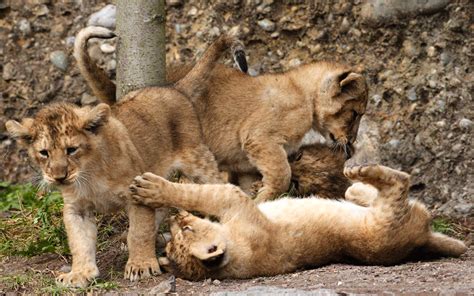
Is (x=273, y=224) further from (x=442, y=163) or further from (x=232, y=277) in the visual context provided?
(x=442, y=163)

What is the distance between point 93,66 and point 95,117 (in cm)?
169

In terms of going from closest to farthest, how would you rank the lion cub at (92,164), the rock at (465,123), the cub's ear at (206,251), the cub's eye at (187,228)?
1. the cub's ear at (206,251)
2. the lion cub at (92,164)
3. the cub's eye at (187,228)
4. the rock at (465,123)

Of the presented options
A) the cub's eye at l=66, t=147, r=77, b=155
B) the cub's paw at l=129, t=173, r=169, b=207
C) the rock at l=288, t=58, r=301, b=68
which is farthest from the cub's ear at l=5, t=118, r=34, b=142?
the rock at l=288, t=58, r=301, b=68

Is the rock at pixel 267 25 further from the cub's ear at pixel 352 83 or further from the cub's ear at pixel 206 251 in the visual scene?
the cub's ear at pixel 206 251

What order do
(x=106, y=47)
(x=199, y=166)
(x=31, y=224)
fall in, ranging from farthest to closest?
(x=106, y=47) < (x=31, y=224) < (x=199, y=166)

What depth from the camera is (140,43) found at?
8.41m

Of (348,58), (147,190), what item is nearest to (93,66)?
(147,190)

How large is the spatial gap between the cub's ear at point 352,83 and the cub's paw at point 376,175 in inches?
81.7

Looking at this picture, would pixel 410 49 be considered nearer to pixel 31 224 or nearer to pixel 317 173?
pixel 317 173

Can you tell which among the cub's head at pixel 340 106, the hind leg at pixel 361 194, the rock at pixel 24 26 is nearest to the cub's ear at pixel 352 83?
the cub's head at pixel 340 106

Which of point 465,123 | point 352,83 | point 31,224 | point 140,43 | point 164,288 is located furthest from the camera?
point 465,123

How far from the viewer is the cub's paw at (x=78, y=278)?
22.6ft

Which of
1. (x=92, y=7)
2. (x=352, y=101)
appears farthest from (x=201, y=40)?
(x=352, y=101)

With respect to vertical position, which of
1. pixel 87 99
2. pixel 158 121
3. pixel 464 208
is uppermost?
pixel 158 121
